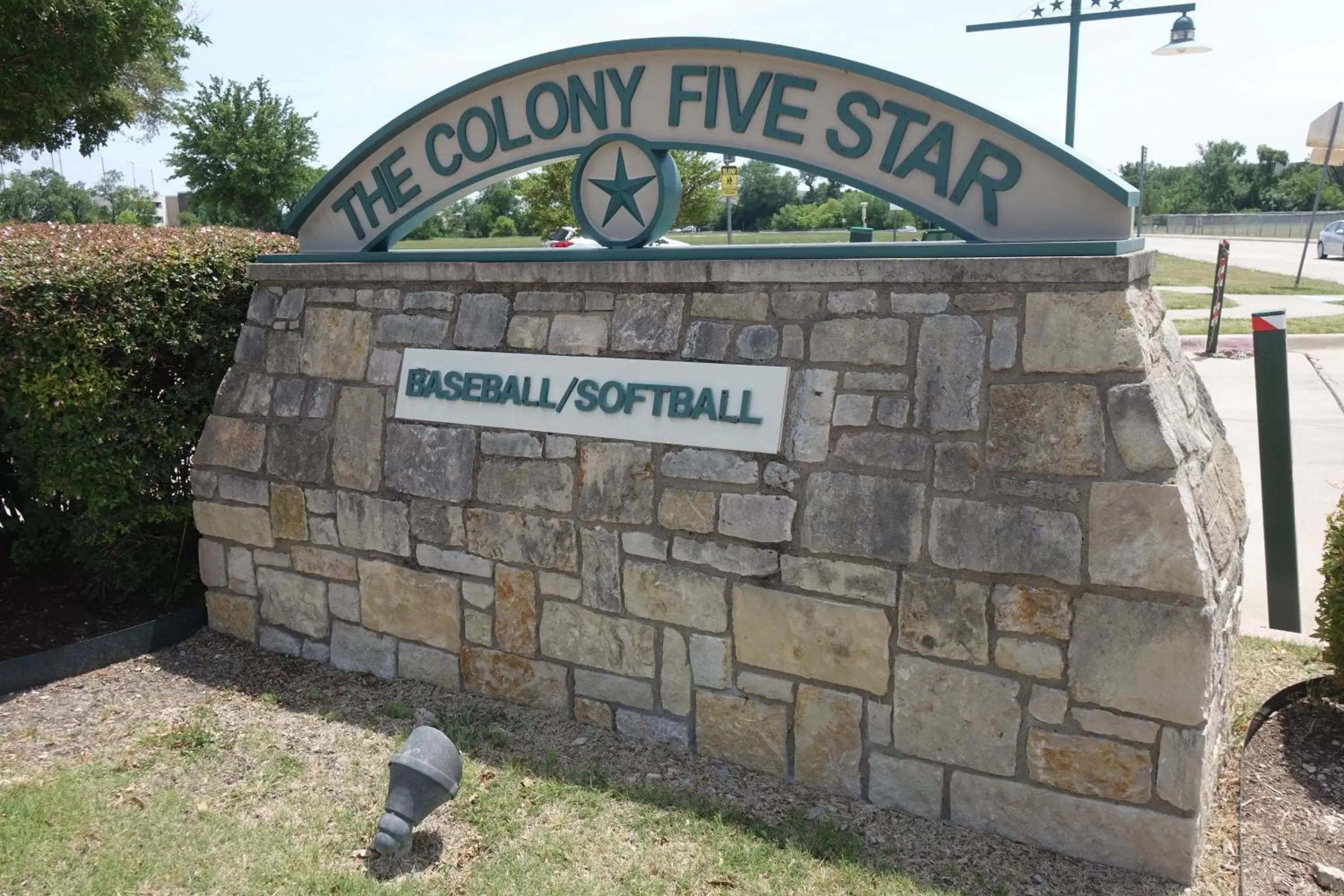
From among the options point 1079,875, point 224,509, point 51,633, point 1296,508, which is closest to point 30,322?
point 224,509

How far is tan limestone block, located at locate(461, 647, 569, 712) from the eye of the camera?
4133mm

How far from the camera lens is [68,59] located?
13336 mm

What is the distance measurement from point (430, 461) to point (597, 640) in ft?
3.39

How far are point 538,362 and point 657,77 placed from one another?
1185 millimetres

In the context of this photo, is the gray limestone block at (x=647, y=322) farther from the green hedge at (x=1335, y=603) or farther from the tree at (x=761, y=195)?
the tree at (x=761, y=195)

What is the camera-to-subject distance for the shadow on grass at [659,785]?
3.11 m

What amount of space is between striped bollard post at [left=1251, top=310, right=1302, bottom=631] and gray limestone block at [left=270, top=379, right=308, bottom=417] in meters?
4.15

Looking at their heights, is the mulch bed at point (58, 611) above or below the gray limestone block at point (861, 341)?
below

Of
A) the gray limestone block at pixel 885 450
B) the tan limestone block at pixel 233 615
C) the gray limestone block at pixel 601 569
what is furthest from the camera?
the tan limestone block at pixel 233 615

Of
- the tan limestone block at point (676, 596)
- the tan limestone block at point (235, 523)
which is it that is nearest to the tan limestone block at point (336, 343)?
the tan limestone block at point (235, 523)

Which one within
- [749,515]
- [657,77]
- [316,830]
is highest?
[657,77]

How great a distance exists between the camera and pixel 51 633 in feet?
16.9

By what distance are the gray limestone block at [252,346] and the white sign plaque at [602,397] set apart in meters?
0.88

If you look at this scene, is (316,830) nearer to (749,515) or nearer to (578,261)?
(749,515)
